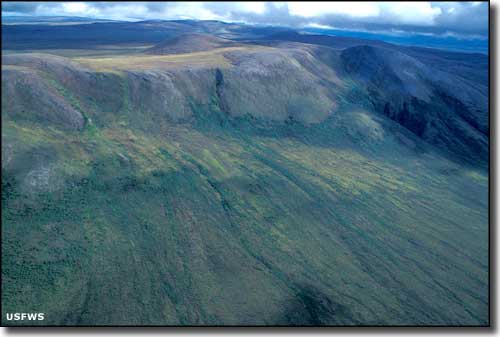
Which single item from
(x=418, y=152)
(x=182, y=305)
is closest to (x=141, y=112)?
(x=182, y=305)

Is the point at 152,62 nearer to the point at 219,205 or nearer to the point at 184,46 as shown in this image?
the point at 184,46

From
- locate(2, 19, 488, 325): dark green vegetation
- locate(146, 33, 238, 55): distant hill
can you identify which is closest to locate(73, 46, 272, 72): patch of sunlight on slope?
locate(2, 19, 488, 325): dark green vegetation

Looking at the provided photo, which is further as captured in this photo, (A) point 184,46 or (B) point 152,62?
(A) point 184,46

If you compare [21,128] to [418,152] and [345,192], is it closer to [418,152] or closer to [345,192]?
[345,192]

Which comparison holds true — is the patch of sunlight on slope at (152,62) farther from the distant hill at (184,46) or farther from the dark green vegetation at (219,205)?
the distant hill at (184,46)

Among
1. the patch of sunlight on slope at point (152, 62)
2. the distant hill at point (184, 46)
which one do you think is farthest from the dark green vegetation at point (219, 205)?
the distant hill at point (184, 46)

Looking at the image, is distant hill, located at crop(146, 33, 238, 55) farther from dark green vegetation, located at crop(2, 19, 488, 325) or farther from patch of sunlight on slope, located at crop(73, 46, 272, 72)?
dark green vegetation, located at crop(2, 19, 488, 325)

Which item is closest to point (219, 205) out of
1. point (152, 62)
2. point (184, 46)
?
point (152, 62)

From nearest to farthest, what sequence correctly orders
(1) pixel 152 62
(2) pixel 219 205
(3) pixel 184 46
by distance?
(2) pixel 219 205 → (1) pixel 152 62 → (3) pixel 184 46

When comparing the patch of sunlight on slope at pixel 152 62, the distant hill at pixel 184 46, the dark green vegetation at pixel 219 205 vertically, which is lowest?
the dark green vegetation at pixel 219 205
